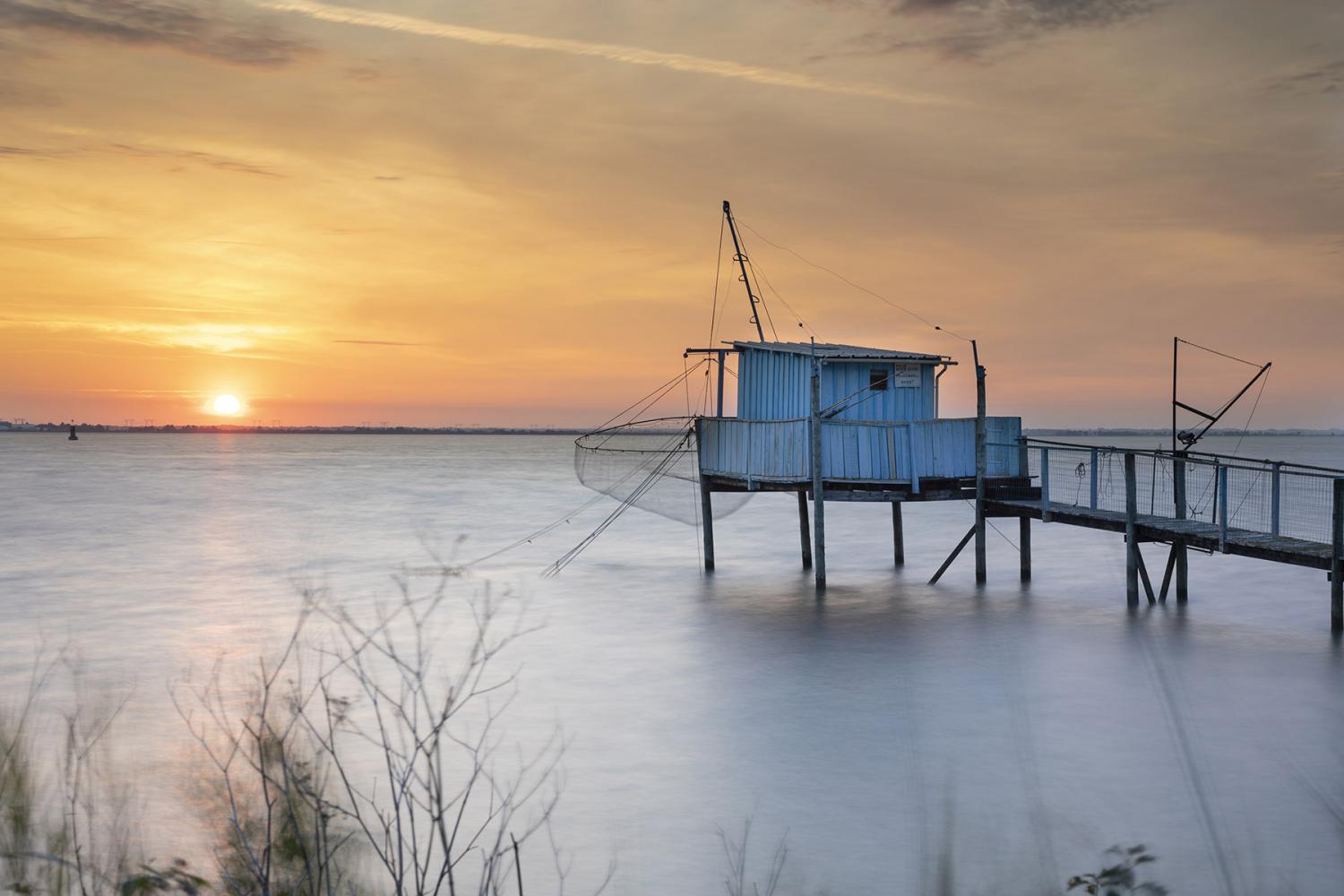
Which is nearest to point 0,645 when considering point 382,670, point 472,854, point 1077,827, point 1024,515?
point 382,670

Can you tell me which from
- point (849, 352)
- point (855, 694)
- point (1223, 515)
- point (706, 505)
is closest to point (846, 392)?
point (849, 352)

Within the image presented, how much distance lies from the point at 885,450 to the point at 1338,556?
9882mm

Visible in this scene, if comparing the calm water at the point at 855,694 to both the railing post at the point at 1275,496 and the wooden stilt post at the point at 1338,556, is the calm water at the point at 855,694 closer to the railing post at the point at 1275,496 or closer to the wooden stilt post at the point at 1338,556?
the wooden stilt post at the point at 1338,556

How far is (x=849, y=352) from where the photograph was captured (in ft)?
93.4

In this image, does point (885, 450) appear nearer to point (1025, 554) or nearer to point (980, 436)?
point (980, 436)

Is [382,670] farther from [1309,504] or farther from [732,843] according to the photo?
[1309,504]

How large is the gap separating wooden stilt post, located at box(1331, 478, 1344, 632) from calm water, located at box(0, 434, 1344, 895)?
0.85 metres

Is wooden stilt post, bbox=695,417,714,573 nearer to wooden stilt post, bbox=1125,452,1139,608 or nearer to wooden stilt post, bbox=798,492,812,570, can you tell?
wooden stilt post, bbox=798,492,812,570

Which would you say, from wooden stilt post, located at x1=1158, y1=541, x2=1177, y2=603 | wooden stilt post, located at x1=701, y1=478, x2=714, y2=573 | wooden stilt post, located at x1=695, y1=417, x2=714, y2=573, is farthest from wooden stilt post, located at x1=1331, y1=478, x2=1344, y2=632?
wooden stilt post, located at x1=701, y1=478, x2=714, y2=573

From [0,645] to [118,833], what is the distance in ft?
45.6

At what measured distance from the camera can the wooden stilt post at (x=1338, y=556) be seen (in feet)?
67.5

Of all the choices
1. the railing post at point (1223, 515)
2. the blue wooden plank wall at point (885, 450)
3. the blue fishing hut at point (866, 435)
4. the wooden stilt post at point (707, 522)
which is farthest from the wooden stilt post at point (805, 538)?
the railing post at point (1223, 515)

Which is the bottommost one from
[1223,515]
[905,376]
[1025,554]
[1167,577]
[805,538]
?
[1167,577]

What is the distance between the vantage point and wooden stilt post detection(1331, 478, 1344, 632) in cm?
2058
